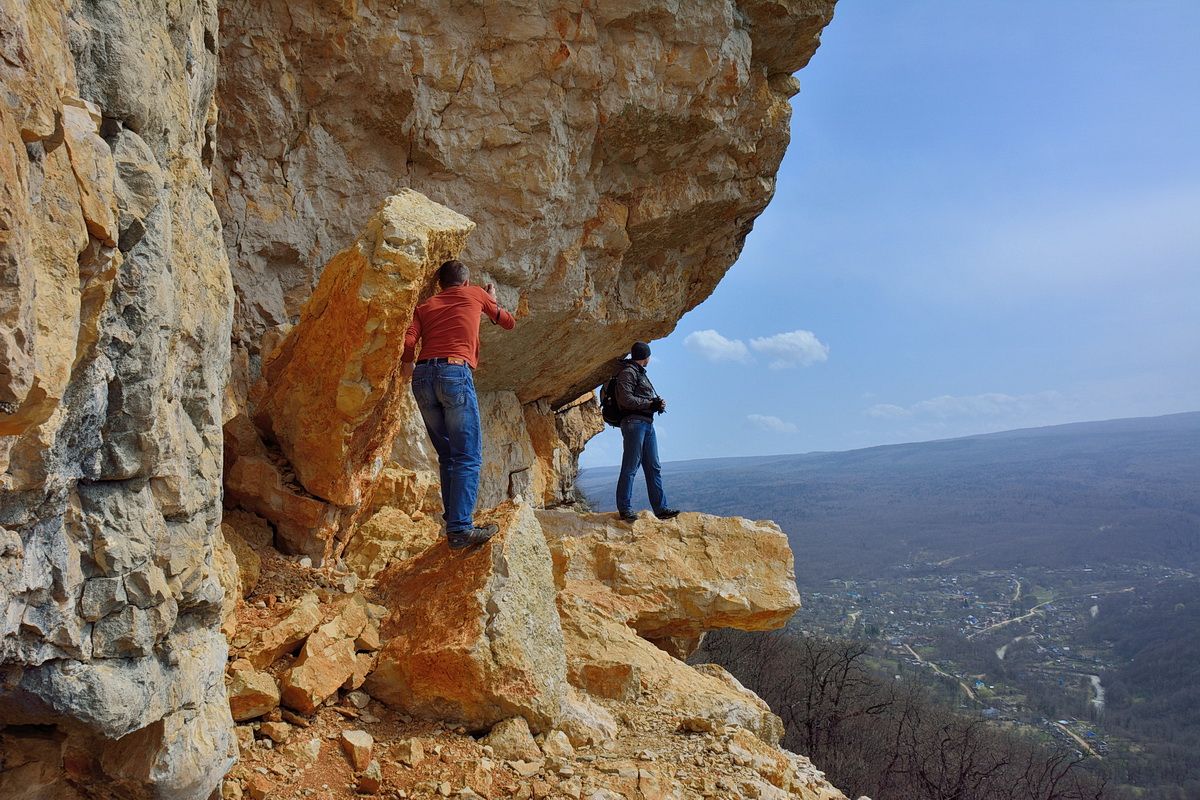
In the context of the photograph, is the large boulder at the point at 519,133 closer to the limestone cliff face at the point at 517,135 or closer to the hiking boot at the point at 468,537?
the limestone cliff face at the point at 517,135

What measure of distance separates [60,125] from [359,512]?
151 inches

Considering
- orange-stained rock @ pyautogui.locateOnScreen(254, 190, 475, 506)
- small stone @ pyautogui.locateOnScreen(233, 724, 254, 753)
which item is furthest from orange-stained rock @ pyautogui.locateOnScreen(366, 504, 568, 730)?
orange-stained rock @ pyautogui.locateOnScreen(254, 190, 475, 506)

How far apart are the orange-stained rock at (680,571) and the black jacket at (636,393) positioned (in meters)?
1.14

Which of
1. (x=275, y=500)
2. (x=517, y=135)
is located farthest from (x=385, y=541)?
(x=517, y=135)

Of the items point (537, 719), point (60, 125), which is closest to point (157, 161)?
point (60, 125)

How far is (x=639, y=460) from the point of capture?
332 inches

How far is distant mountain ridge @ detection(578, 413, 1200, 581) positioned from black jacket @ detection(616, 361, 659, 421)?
30.4 meters

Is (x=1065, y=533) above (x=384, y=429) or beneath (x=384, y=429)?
beneath

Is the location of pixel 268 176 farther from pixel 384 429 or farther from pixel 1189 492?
pixel 1189 492

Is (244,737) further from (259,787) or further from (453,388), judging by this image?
(453,388)

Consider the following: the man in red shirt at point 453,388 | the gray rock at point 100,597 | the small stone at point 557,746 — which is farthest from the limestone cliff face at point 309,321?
the man in red shirt at point 453,388

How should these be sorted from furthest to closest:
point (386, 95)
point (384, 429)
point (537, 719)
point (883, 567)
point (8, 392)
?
point (883, 567)
point (386, 95)
point (384, 429)
point (537, 719)
point (8, 392)

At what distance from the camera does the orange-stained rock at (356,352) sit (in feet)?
14.7

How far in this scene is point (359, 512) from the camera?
5.53 meters
